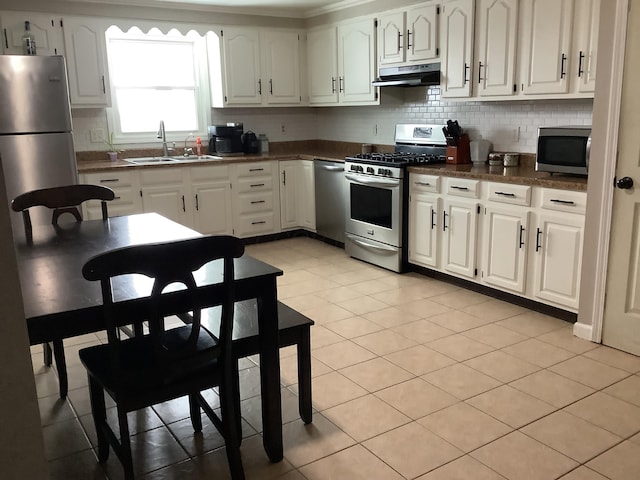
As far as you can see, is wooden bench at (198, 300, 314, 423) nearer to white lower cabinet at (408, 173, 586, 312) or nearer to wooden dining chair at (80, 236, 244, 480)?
wooden dining chair at (80, 236, 244, 480)

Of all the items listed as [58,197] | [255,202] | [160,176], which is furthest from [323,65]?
[58,197]

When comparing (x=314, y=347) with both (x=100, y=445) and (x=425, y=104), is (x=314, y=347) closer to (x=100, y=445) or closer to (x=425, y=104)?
(x=100, y=445)

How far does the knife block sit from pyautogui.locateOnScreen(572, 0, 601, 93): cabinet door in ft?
3.67

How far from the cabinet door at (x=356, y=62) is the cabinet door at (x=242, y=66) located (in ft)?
2.86

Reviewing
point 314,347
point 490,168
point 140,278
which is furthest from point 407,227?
point 140,278

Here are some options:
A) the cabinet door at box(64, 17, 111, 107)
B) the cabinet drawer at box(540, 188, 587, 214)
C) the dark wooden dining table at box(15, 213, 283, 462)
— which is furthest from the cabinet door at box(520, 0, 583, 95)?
the cabinet door at box(64, 17, 111, 107)

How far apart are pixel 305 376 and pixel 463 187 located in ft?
7.08

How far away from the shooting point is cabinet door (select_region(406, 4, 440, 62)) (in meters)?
4.49

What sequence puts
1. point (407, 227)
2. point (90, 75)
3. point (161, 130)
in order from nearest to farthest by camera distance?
point (407, 227), point (90, 75), point (161, 130)

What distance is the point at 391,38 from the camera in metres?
4.92

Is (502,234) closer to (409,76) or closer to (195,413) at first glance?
(409,76)

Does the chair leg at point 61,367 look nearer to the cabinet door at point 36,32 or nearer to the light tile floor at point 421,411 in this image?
the light tile floor at point 421,411

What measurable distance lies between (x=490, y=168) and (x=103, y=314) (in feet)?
10.5

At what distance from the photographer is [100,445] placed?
2258 millimetres
